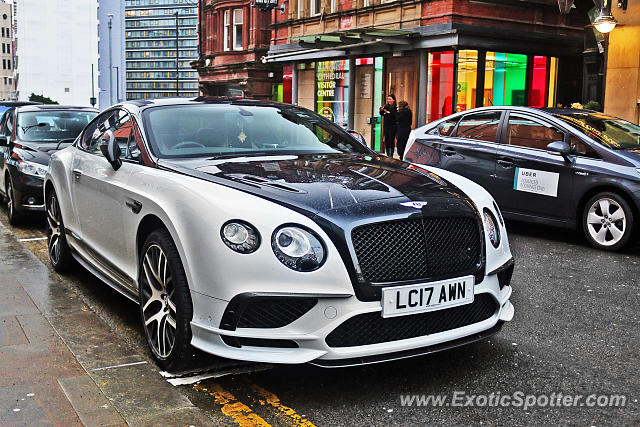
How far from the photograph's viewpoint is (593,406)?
3.72 meters

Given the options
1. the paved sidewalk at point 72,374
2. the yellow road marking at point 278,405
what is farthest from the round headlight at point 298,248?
the paved sidewalk at point 72,374

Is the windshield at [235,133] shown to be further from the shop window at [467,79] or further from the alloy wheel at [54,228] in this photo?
the shop window at [467,79]

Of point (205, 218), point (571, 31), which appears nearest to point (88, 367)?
point (205, 218)

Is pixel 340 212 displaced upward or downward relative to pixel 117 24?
downward

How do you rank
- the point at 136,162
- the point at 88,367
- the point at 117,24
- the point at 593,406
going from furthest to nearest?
the point at 117,24 → the point at 136,162 → the point at 88,367 → the point at 593,406

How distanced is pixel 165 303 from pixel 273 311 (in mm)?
807

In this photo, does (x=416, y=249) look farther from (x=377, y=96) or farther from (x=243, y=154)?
(x=377, y=96)

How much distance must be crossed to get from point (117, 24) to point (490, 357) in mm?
147741

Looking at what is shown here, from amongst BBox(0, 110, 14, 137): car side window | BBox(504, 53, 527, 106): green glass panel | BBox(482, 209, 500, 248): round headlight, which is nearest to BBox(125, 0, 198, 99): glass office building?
BBox(504, 53, 527, 106): green glass panel

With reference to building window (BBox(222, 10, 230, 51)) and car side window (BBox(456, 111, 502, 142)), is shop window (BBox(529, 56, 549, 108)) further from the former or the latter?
building window (BBox(222, 10, 230, 51))

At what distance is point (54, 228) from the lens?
6785 millimetres

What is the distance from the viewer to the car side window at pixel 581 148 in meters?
8.41

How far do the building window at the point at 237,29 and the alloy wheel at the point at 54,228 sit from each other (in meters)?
37.5

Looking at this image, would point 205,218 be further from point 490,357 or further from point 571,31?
point 571,31
